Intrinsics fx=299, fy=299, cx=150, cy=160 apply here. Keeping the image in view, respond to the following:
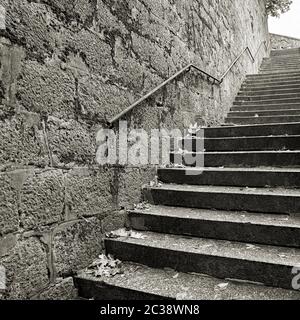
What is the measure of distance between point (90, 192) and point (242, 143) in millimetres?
2235

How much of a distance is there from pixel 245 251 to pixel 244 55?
7.30 metres

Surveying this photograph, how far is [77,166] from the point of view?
2391mm

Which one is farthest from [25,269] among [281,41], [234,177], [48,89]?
[281,41]

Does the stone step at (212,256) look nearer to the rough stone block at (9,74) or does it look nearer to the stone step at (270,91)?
the rough stone block at (9,74)

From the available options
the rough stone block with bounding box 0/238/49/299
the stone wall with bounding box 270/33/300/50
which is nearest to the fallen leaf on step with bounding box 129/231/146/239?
the rough stone block with bounding box 0/238/49/299

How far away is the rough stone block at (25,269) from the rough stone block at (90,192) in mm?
401

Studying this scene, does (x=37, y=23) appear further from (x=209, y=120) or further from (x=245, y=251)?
(x=209, y=120)

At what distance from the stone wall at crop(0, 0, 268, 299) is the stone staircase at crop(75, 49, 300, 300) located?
299 millimetres

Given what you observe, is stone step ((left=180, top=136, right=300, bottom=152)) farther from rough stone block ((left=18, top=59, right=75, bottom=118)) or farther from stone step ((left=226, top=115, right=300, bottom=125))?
rough stone block ((left=18, top=59, right=75, bottom=118))

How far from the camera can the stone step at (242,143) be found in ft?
11.7

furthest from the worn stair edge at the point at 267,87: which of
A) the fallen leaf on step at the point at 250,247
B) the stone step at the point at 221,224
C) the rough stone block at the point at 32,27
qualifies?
the rough stone block at the point at 32,27

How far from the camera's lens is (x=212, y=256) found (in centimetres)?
228

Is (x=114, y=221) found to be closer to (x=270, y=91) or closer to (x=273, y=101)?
(x=273, y=101)

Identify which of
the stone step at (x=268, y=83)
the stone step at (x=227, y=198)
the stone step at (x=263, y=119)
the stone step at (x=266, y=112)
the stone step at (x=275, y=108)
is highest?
the stone step at (x=268, y=83)
